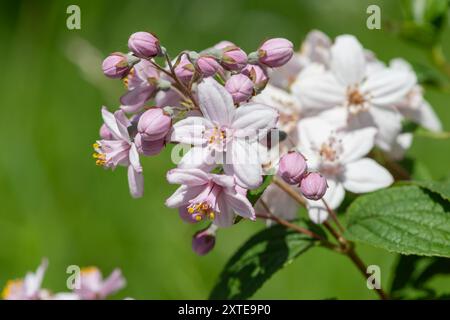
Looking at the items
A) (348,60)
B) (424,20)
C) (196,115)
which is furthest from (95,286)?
(424,20)

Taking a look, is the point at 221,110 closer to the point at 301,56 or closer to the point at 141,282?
the point at 301,56

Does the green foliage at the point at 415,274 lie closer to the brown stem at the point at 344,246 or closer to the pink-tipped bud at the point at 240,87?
the brown stem at the point at 344,246

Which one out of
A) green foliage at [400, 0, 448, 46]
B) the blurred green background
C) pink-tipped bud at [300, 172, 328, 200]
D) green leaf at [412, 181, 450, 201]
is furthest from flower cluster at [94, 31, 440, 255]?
the blurred green background

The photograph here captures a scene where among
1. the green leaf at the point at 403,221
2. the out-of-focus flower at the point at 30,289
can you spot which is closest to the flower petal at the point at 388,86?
the green leaf at the point at 403,221

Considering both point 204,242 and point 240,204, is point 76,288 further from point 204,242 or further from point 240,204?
point 240,204

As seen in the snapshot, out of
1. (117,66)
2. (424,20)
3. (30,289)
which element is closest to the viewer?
(117,66)

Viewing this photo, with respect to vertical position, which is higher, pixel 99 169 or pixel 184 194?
pixel 99 169

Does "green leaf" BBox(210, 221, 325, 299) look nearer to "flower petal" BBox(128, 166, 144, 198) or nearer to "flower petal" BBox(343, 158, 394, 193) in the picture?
"flower petal" BBox(343, 158, 394, 193)
